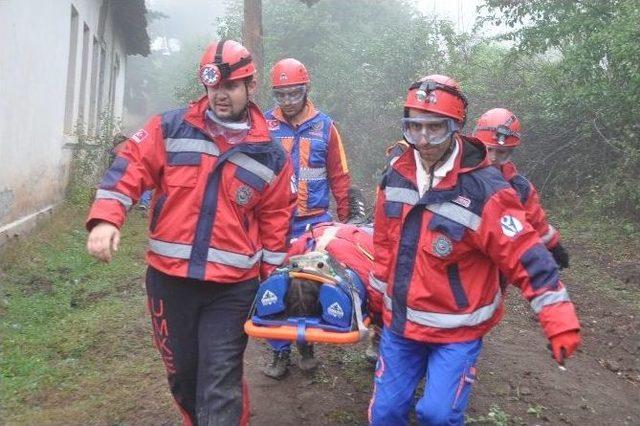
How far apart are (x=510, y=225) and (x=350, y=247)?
136 cm

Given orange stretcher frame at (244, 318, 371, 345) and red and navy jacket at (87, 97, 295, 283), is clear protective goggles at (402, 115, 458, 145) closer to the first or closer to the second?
red and navy jacket at (87, 97, 295, 283)

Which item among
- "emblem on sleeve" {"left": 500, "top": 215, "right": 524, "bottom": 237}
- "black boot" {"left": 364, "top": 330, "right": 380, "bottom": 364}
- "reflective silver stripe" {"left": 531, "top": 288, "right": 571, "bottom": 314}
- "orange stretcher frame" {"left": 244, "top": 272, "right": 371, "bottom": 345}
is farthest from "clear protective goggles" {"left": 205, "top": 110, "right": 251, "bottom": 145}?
"black boot" {"left": 364, "top": 330, "right": 380, "bottom": 364}

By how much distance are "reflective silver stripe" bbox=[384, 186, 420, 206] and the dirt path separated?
170 centimetres

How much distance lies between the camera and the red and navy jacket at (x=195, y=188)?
3291mm

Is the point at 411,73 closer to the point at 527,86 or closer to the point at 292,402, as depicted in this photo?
the point at 527,86

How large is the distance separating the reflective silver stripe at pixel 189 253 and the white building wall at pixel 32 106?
4.71m

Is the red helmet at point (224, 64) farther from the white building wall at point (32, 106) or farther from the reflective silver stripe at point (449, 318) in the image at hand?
the white building wall at point (32, 106)

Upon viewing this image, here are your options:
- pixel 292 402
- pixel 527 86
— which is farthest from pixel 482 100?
pixel 292 402

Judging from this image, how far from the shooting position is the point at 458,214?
3.24 m

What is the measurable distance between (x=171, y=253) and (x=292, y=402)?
1.76 m

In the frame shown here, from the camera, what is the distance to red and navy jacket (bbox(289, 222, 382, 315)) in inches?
155

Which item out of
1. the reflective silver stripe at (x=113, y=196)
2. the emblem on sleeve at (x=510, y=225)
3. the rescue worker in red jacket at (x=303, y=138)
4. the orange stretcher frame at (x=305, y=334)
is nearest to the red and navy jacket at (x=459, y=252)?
→ the emblem on sleeve at (x=510, y=225)

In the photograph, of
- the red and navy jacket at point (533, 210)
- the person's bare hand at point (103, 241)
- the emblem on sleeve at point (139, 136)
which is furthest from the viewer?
the red and navy jacket at point (533, 210)

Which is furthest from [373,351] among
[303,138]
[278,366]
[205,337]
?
[205,337]
